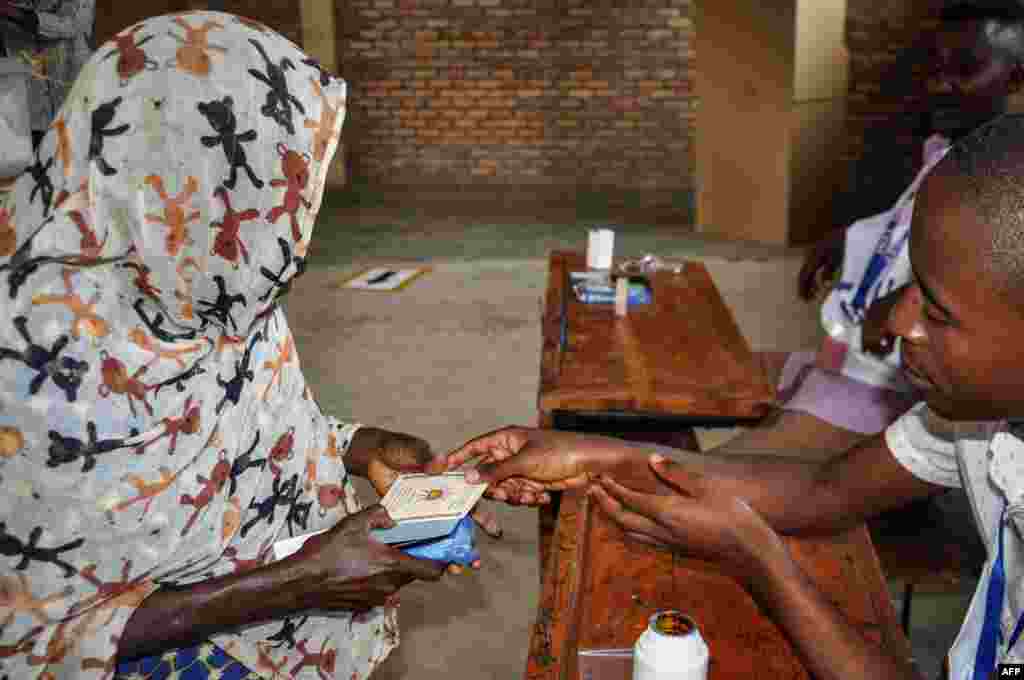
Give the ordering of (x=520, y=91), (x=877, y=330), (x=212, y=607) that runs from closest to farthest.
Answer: (x=212, y=607), (x=877, y=330), (x=520, y=91)

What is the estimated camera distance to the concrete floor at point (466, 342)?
98.7 inches

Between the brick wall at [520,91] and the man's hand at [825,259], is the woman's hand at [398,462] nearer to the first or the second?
the man's hand at [825,259]

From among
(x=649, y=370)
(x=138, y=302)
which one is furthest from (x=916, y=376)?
(x=649, y=370)

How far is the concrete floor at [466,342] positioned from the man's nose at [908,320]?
154cm

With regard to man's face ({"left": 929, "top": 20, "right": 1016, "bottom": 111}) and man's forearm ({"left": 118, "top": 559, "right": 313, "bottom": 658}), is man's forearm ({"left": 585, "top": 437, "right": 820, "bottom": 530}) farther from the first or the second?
man's face ({"left": 929, "top": 20, "right": 1016, "bottom": 111})

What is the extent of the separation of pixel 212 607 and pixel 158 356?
34cm

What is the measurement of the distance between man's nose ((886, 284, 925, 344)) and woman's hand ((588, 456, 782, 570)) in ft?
0.96

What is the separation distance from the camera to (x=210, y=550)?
49.8 inches

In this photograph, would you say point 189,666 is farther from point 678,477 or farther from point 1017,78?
point 1017,78

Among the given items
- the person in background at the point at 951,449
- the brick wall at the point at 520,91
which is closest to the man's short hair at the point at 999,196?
the person in background at the point at 951,449

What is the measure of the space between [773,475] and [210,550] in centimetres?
92

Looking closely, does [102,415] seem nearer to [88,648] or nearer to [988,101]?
[88,648]

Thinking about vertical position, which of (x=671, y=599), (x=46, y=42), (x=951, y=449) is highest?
(x=46, y=42)

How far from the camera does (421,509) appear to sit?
4.48 feet
